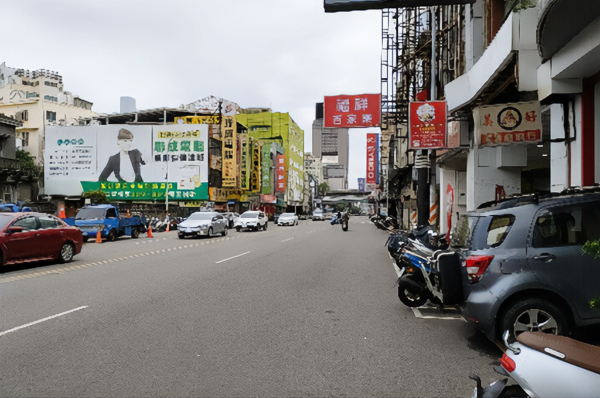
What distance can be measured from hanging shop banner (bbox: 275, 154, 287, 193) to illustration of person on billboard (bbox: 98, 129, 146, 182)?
43.0m

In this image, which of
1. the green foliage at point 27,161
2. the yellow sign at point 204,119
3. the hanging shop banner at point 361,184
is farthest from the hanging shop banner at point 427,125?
the hanging shop banner at point 361,184

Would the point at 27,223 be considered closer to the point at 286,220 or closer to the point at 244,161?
the point at 286,220

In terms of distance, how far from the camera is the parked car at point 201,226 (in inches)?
1107

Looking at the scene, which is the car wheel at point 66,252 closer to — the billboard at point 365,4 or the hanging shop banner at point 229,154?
the billboard at point 365,4

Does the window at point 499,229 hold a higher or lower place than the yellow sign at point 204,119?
lower

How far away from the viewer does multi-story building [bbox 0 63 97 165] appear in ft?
208

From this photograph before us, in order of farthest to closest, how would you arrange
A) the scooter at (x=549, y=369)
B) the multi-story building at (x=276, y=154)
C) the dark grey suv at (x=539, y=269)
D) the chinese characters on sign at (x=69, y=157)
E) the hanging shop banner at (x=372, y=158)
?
the multi-story building at (x=276, y=154), the hanging shop banner at (x=372, y=158), the chinese characters on sign at (x=69, y=157), the dark grey suv at (x=539, y=269), the scooter at (x=549, y=369)

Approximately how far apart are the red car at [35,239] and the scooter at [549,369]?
41.3 ft

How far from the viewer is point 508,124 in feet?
37.2

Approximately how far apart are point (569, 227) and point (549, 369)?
10.7 ft

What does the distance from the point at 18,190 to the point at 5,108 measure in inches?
939

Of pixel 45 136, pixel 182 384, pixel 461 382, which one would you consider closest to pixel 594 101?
pixel 461 382

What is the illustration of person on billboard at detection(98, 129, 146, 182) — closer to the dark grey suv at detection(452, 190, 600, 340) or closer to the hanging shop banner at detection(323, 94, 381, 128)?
the hanging shop banner at detection(323, 94, 381, 128)

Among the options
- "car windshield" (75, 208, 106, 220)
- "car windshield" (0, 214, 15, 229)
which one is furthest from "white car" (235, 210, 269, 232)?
"car windshield" (0, 214, 15, 229)
